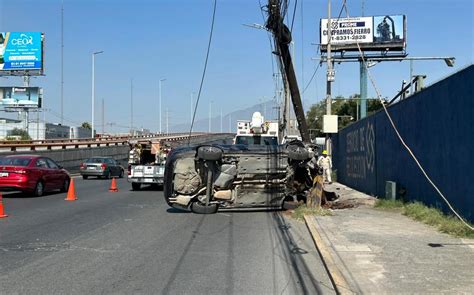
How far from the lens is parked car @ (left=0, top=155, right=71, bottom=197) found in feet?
57.0

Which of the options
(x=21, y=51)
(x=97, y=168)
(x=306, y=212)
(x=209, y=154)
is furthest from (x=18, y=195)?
(x=21, y=51)

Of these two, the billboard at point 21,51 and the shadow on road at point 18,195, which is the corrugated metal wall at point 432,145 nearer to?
the shadow on road at point 18,195

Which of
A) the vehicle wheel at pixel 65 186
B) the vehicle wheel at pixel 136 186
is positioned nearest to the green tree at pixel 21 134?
the vehicle wheel at pixel 136 186

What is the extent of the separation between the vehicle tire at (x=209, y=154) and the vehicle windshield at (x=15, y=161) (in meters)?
8.07

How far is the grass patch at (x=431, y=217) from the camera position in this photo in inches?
370

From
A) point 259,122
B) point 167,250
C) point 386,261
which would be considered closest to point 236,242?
point 167,250

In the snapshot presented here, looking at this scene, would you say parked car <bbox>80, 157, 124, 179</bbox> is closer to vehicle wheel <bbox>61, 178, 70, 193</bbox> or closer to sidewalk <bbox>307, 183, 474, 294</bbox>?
vehicle wheel <bbox>61, 178, 70, 193</bbox>

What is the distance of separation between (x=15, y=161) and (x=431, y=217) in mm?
13567

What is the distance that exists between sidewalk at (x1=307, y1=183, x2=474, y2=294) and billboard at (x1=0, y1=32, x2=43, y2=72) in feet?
189

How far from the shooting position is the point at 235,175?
13172 mm

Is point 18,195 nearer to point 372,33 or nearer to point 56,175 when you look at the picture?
point 56,175

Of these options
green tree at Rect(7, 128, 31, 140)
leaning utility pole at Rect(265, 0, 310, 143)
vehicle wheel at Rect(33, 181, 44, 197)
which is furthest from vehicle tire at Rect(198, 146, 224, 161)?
green tree at Rect(7, 128, 31, 140)

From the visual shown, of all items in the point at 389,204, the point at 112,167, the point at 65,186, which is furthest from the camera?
the point at 112,167

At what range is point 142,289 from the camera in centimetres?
638
